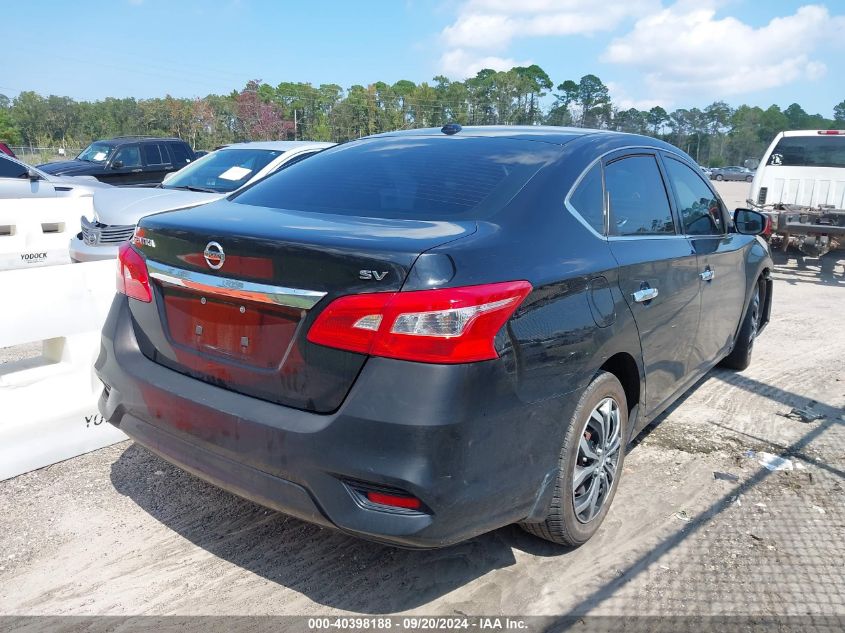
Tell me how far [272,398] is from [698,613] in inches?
71.7

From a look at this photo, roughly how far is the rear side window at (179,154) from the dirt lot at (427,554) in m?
14.6

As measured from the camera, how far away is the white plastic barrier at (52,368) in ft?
11.7

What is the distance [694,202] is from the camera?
4.39 meters

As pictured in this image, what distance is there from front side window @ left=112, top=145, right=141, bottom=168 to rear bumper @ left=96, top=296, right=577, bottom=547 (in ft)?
51.0

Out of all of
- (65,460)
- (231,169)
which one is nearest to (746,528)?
(65,460)

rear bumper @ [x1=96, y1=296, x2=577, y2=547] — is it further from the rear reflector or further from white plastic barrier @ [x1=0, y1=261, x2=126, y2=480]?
white plastic barrier @ [x1=0, y1=261, x2=126, y2=480]

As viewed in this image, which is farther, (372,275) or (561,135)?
(561,135)

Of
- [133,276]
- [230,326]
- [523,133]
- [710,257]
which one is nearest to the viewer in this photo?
[230,326]

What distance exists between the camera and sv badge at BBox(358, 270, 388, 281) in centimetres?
224

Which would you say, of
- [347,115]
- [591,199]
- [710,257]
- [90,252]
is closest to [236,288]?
[591,199]

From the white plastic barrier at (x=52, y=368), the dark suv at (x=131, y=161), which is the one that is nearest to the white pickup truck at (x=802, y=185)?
the white plastic barrier at (x=52, y=368)

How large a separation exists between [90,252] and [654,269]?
587cm

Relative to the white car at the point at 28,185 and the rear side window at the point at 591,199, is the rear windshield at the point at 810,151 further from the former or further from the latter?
the white car at the point at 28,185

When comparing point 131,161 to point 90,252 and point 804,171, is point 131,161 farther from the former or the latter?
point 804,171
